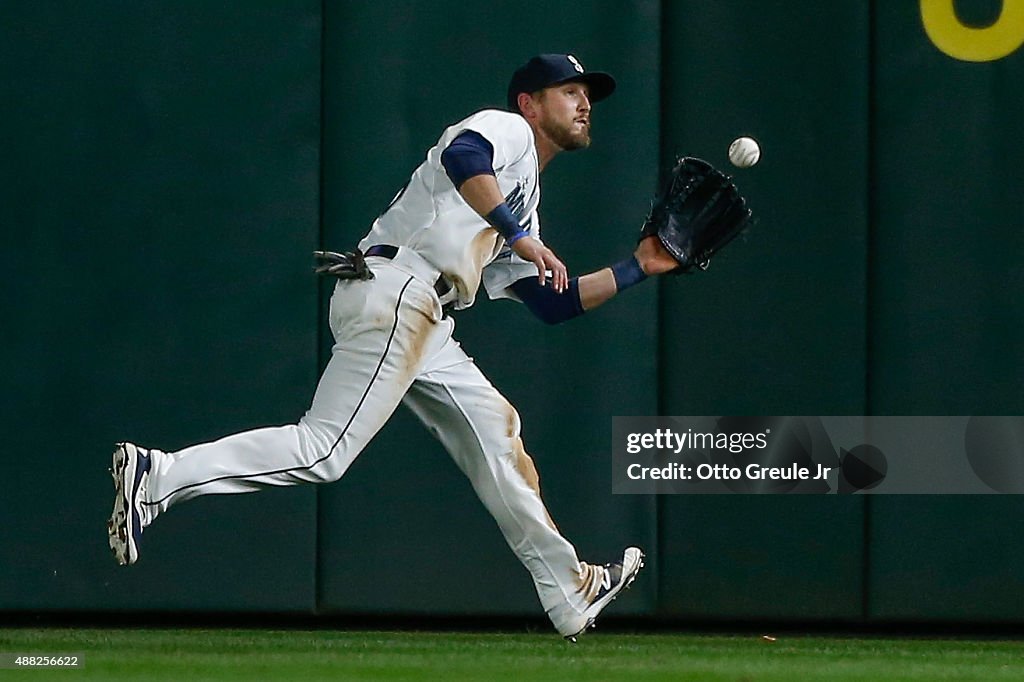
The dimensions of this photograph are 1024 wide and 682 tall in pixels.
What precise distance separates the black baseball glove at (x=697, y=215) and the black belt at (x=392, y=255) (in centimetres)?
59

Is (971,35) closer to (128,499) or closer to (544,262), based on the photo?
(544,262)

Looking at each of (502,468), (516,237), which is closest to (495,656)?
(502,468)

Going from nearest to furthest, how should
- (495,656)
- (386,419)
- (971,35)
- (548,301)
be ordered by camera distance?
(386,419)
(548,301)
(495,656)
(971,35)

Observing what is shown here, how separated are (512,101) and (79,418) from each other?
1.87 m

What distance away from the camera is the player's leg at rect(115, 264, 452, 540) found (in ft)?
14.9

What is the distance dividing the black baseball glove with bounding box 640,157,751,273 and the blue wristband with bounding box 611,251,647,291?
0.09 m

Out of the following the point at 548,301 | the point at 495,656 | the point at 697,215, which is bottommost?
the point at 495,656

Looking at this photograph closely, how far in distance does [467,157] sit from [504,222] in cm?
20

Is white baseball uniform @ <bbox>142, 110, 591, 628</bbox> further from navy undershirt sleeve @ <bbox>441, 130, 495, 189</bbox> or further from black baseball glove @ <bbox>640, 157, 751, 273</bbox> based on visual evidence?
black baseball glove @ <bbox>640, 157, 751, 273</bbox>

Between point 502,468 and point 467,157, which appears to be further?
point 502,468

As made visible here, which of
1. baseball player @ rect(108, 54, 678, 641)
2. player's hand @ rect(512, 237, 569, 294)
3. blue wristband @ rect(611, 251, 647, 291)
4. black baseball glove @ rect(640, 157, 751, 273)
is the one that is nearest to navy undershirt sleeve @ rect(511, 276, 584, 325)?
baseball player @ rect(108, 54, 678, 641)

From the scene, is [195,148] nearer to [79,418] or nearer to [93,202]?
[93,202]

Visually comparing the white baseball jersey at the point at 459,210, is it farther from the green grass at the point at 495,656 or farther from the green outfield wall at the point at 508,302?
the green outfield wall at the point at 508,302

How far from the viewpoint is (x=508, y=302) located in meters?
6.04
